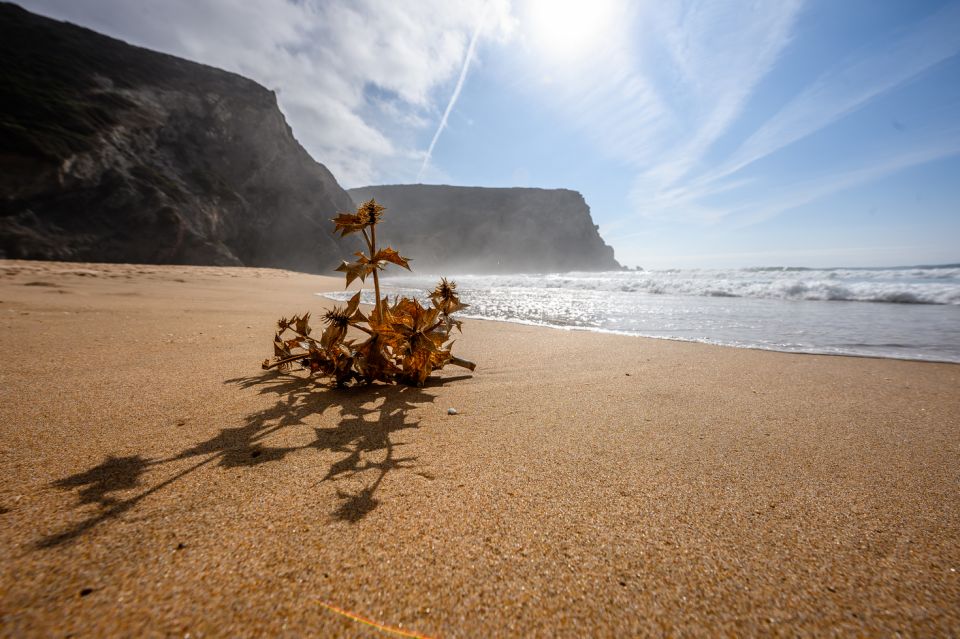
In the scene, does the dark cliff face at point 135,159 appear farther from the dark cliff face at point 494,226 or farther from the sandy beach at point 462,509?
the dark cliff face at point 494,226

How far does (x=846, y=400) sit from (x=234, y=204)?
103 feet

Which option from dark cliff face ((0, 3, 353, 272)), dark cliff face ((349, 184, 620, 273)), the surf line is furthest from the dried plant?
dark cliff face ((349, 184, 620, 273))

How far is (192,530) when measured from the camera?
696 mm

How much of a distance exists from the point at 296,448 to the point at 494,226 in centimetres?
7639

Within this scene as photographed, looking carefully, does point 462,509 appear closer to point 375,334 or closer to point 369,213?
point 375,334

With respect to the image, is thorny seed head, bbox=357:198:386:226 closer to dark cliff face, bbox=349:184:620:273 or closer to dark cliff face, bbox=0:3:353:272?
dark cliff face, bbox=0:3:353:272

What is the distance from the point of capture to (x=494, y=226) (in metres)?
74.9

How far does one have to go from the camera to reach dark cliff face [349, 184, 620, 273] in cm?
7125

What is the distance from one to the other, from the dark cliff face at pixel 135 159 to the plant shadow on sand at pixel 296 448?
7188mm

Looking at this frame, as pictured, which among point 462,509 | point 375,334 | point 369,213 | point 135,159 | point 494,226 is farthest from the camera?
point 494,226

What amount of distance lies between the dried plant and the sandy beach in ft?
0.41

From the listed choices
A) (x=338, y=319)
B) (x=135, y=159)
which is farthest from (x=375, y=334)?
(x=135, y=159)

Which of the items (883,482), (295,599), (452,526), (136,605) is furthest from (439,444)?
(883,482)

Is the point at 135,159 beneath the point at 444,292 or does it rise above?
above
